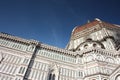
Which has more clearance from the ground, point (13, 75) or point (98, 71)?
point (98, 71)

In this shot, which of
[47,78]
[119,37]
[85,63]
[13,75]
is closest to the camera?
[13,75]

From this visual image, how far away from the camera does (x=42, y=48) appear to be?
21766 mm

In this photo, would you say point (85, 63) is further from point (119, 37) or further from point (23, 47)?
point (119, 37)

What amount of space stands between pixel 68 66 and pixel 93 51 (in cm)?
506

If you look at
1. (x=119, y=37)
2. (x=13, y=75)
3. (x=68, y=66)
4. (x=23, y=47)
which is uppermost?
(x=119, y=37)

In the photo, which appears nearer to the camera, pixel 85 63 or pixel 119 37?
pixel 85 63

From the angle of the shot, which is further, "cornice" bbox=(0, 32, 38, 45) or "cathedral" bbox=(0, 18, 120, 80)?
"cornice" bbox=(0, 32, 38, 45)

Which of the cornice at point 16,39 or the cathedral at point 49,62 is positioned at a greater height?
the cornice at point 16,39

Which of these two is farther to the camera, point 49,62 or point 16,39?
point 16,39

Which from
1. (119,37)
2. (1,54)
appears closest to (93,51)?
(119,37)

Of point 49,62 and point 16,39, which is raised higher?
point 16,39

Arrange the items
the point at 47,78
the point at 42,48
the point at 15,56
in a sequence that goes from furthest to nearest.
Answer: the point at 42,48 < the point at 15,56 < the point at 47,78

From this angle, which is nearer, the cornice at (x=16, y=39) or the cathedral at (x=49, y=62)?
the cathedral at (x=49, y=62)

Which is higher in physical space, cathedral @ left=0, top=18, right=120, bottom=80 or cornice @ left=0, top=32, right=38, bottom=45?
cornice @ left=0, top=32, right=38, bottom=45
